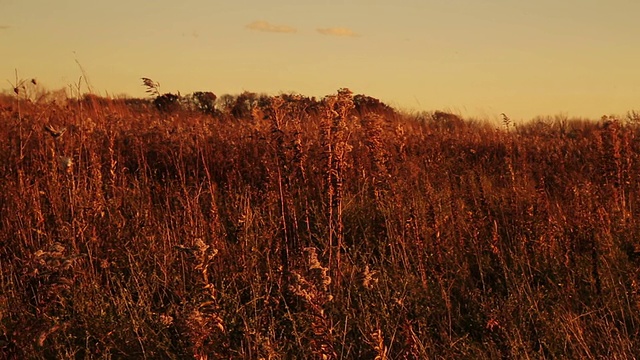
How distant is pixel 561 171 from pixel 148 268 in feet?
19.0

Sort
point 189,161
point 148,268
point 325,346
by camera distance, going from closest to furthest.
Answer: point 325,346 < point 148,268 < point 189,161

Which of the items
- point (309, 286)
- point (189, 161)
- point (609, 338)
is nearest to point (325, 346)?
point (309, 286)

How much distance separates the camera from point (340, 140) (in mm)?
4922

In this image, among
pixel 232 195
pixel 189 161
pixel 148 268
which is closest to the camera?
pixel 148 268

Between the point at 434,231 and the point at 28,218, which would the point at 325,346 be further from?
the point at 28,218

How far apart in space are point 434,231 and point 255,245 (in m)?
1.40

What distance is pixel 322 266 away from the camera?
5188mm

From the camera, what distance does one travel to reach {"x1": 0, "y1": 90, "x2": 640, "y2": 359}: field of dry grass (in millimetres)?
4160

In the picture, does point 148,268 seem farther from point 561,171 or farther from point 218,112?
point 218,112

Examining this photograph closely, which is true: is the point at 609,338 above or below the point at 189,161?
below

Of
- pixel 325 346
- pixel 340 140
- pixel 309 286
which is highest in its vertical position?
pixel 340 140

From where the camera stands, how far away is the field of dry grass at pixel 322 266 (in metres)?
4.16

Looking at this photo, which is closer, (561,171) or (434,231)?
(434,231)

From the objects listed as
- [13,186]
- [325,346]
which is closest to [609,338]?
[325,346]
